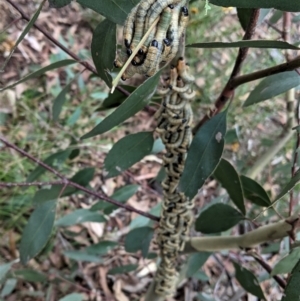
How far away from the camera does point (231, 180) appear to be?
Result: 28.6 inches

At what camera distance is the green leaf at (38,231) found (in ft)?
2.68

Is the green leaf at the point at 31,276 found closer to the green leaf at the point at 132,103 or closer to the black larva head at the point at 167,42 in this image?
the green leaf at the point at 132,103

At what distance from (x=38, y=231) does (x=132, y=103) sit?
39 centimetres

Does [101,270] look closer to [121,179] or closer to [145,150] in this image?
[121,179]

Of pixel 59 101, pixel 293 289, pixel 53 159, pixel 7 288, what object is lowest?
pixel 7 288

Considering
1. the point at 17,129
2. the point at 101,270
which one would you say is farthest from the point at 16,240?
the point at 17,129

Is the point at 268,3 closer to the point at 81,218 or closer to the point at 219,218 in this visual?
the point at 219,218

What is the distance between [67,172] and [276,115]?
0.99m

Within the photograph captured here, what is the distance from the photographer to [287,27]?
34.5 inches

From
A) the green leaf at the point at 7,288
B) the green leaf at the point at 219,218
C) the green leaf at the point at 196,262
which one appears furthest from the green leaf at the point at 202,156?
the green leaf at the point at 7,288

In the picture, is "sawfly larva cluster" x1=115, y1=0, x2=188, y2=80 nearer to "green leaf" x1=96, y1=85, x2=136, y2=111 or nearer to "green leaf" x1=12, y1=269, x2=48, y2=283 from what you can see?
"green leaf" x1=96, y1=85, x2=136, y2=111

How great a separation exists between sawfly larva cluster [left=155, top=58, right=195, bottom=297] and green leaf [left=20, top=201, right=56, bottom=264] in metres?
0.21

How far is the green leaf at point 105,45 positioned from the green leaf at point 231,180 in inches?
10.6

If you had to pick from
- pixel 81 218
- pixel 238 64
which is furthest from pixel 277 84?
pixel 81 218
